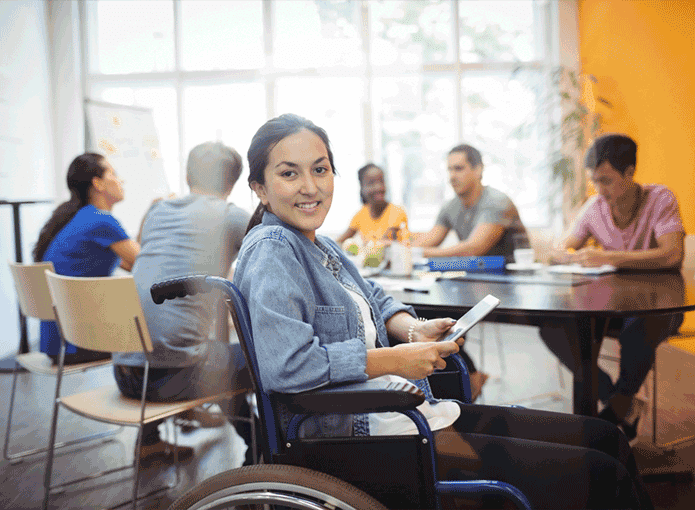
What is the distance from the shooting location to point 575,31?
2002 mm

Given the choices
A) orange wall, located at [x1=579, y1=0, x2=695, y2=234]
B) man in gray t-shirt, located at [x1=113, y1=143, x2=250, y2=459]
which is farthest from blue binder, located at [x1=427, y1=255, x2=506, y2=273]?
man in gray t-shirt, located at [x1=113, y1=143, x2=250, y2=459]

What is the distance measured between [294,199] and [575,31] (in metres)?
1.56

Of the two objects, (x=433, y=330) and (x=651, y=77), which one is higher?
(x=651, y=77)

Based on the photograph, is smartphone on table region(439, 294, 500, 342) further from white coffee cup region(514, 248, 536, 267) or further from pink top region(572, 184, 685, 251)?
pink top region(572, 184, 685, 251)

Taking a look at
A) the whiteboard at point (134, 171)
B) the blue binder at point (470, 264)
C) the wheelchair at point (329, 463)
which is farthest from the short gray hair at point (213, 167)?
the whiteboard at point (134, 171)

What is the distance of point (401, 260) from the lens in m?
2.20

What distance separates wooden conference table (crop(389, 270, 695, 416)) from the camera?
1.40 m

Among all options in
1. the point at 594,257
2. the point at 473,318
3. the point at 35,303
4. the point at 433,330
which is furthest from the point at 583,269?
the point at 35,303

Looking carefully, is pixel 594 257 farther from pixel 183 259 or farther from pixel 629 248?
pixel 183 259

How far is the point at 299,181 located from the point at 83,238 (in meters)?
1.59

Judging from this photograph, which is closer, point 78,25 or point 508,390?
→ point 78,25

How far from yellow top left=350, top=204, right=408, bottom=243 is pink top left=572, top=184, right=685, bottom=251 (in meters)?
1.28

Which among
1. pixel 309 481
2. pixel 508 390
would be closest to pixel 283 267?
pixel 309 481

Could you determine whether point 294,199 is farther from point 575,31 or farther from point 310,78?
point 575,31
